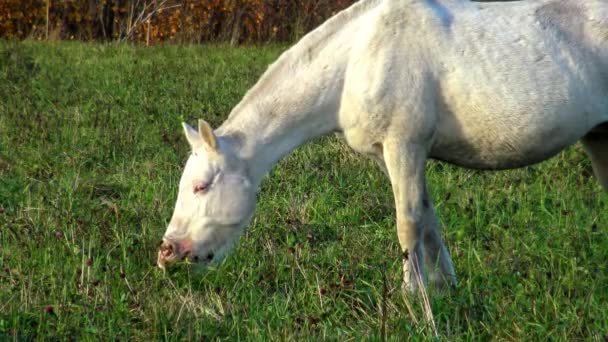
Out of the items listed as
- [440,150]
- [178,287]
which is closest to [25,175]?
[178,287]

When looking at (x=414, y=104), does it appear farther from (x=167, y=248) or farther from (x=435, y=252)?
(x=167, y=248)

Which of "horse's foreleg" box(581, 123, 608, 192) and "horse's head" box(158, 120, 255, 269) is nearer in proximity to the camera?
"horse's head" box(158, 120, 255, 269)

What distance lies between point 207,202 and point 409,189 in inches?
39.5

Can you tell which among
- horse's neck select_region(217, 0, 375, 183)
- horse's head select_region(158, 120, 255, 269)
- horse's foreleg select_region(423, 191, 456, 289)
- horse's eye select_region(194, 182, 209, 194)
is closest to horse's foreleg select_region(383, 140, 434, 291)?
horse's foreleg select_region(423, 191, 456, 289)

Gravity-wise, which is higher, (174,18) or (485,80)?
(485,80)

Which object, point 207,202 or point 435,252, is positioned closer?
point 207,202

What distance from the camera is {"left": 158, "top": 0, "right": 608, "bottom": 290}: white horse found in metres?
5.42

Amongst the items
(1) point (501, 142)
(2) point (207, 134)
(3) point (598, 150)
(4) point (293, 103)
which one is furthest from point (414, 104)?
(3) point (598, 150)

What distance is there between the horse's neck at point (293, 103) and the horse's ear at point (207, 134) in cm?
15

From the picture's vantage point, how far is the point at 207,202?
551cm

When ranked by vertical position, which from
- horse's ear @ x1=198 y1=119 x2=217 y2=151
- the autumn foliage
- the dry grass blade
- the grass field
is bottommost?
the autumn foliage

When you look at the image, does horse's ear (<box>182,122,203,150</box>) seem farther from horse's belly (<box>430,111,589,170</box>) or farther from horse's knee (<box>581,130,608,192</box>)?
horse's knee (<box>581,130,608,192</box>)

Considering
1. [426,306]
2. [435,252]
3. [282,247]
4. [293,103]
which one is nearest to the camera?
[426,306]

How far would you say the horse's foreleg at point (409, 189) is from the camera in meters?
5.38
